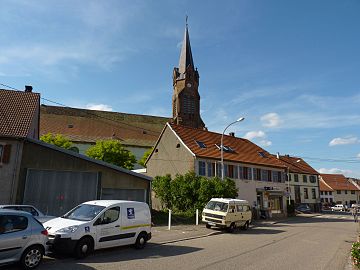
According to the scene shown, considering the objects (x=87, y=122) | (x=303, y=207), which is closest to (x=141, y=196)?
(x=303, y=207)

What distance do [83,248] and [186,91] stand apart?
2012 inches

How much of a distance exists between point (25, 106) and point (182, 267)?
1591cm

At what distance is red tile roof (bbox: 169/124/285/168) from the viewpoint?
31.5 m

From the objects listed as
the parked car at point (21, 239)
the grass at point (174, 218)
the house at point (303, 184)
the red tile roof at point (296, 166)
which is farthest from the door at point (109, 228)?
the red tile roof at point (296, 166)

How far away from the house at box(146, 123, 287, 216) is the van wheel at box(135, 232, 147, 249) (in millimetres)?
17621

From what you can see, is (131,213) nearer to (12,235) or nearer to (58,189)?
(12,235)

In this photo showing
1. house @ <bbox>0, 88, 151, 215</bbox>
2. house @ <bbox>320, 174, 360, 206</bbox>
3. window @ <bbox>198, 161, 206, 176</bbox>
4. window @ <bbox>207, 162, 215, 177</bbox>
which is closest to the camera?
house @ <bbox>0, 88, 151, 215</bbox>

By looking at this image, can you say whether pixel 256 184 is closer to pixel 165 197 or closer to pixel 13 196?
pixel 165 197

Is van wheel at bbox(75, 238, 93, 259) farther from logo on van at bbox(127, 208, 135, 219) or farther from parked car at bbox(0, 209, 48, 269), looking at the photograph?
logo on van at bbox(127, 208, 135, 219)

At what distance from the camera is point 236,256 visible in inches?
428

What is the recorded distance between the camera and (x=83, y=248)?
9555 mm

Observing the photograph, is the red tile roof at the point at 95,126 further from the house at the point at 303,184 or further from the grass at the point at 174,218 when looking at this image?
the grass at the point at 174,218

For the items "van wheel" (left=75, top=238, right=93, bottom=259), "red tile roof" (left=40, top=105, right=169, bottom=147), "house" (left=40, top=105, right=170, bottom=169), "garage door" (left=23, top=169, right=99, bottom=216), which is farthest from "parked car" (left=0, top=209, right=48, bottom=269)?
"red tile roof" (left=40, top=105, right=169, bottom=147)

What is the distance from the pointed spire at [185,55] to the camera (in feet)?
192
